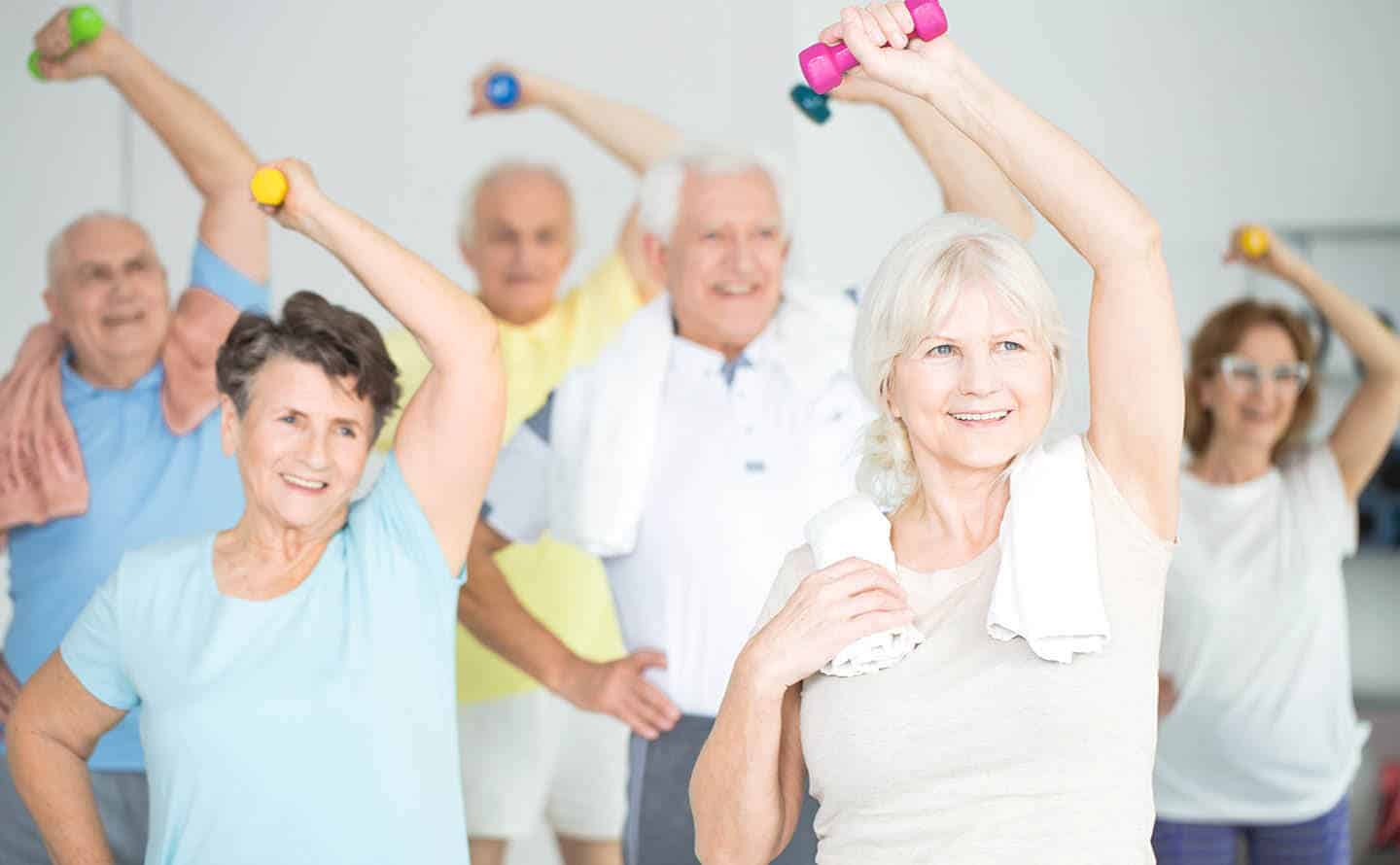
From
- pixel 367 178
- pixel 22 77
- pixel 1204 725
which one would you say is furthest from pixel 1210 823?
pixel 22 77

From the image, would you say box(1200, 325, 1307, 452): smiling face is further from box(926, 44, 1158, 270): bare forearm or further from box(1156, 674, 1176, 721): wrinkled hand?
box(926, 44, 1158, 270): bare forearm

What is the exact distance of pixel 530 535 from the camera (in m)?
3.47

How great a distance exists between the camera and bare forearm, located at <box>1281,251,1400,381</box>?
3.46 meters

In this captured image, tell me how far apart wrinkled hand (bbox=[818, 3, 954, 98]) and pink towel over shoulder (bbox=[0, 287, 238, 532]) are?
1.93 meters

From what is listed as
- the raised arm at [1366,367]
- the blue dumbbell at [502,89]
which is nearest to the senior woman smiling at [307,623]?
the blue dumbbell at [502,89]

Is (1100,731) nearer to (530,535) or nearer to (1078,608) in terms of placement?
(1078,608)

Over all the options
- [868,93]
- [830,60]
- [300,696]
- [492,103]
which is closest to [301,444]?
[300,696]

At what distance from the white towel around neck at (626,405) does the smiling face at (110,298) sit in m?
0.91

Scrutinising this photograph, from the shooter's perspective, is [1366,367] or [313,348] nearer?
[313,348]

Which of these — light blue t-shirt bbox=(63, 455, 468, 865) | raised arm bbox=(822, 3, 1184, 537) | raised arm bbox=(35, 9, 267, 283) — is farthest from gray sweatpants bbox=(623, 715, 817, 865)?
raised arm bbox=(822, 3, 1184, 537)

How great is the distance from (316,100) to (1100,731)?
3.00 metres

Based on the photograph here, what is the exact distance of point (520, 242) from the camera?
12.9 ft

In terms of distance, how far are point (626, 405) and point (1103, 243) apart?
5.75ft

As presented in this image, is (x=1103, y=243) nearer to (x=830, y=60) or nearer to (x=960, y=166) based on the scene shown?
(x=830, y=60)
